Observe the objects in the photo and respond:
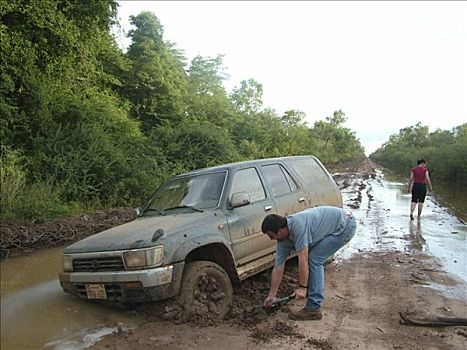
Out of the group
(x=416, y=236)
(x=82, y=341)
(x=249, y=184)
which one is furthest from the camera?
(x=416, y=236)

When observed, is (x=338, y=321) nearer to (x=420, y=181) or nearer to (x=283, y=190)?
(x=283, y=190)

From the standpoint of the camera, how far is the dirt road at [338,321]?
4242 millimetres

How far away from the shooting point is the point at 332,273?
6.97 m

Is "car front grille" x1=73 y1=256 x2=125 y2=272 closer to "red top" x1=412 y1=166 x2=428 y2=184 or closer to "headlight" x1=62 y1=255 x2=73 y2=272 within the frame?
"headlight" x1=62 y1=255 x2=73 y2=272

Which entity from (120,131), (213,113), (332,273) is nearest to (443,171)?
(213,113)

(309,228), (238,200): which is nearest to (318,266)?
(309,228)

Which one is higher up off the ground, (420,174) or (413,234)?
(420,174)

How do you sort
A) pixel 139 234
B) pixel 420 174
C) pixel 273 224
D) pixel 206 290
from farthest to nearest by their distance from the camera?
pixel 420 174
pixel 206 290
pixel 139 234
pixel 273 224

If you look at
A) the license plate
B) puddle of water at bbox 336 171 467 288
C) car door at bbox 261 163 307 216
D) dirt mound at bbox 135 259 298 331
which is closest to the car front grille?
the license plate

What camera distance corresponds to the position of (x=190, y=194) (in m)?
5.83

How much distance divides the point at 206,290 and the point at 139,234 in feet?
3.30

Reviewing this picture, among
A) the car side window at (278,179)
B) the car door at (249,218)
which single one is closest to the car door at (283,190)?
the car side window at (278,179)

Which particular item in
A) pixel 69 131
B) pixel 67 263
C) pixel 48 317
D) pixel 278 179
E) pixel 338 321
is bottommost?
pixel 338 321

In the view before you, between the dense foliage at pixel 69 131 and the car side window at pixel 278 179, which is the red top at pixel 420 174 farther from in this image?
the dense foliage at pixel 69 131
